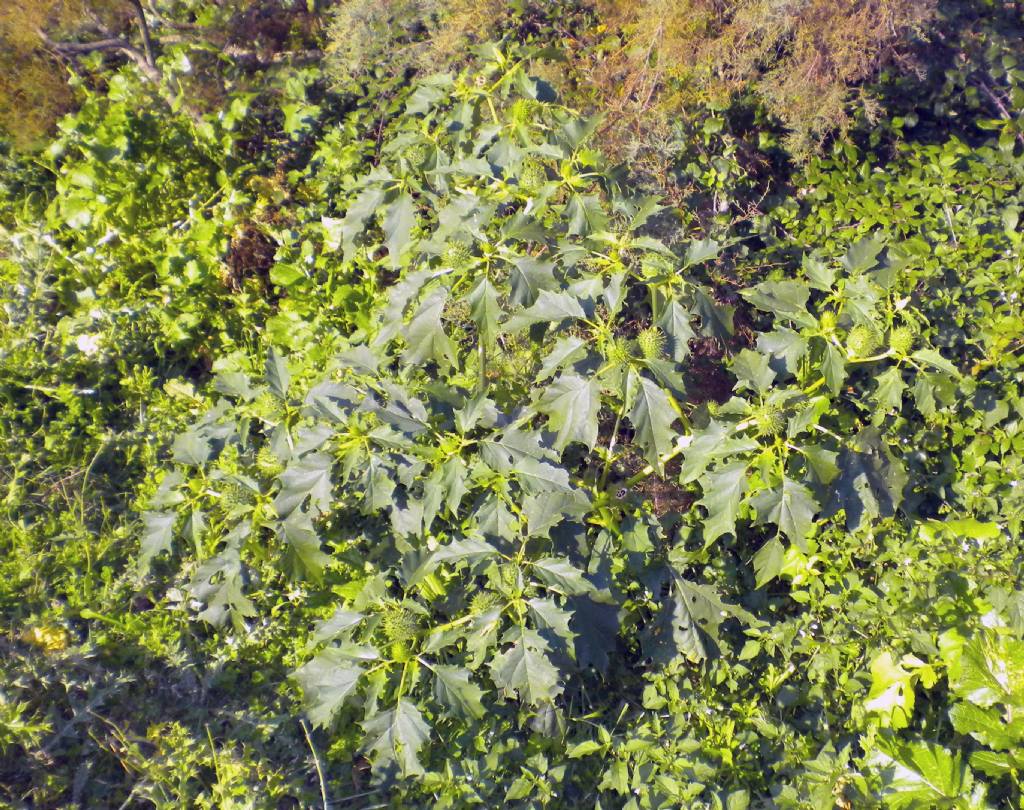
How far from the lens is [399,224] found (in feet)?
8.02

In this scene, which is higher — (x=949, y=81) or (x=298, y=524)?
(x=949, y=81)

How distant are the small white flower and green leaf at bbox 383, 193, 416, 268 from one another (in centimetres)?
165

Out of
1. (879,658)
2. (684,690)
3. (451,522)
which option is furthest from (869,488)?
(451,522)

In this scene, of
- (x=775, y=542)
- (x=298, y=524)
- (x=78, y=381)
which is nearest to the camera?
(x=298, y=524)

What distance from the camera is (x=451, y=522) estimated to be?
8.57 ft

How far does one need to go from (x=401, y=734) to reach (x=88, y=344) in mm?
2299

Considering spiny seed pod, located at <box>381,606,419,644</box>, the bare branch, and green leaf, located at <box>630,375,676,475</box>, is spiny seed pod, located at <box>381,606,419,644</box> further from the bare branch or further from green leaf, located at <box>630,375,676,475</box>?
the bare branch

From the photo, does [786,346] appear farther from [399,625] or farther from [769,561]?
[399,625]

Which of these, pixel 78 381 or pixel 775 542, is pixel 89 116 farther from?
pixel 775 542

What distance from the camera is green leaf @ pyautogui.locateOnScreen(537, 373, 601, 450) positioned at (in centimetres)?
210

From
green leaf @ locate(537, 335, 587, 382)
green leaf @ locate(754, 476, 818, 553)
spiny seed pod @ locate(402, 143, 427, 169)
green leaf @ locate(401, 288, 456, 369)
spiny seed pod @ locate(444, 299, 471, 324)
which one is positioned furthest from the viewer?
spiny seed pod @ locate(444, 299, 471, 324)

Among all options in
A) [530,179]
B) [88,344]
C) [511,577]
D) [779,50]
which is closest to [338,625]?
[511,577]

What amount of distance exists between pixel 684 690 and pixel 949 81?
122 inches

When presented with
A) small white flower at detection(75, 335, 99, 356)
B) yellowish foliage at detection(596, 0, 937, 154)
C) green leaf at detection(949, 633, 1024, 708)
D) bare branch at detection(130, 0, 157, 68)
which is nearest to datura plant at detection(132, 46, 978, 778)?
green leaf at detection(949, 633, 1024, 708)
